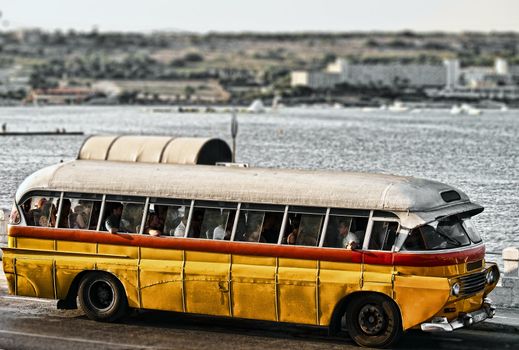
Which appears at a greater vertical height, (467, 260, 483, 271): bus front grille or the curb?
(467, 260, 483, 271): bus front grille

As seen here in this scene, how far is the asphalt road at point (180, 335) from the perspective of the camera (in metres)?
17.7

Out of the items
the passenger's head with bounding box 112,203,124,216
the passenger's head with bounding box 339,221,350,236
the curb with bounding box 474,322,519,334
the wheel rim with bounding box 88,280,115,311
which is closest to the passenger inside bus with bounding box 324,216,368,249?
the passenger's head with bounding box 339,221,350,236

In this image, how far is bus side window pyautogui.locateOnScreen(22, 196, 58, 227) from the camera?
65.2ft

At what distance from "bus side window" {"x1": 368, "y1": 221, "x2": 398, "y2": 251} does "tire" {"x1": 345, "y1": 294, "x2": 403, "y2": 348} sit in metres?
0.72

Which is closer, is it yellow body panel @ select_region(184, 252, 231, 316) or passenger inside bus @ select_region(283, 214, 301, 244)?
passenger inside bus @ select_region(283, 214, 301, 244)

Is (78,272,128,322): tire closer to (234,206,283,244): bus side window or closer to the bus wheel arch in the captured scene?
(234,206,283,244): bus side window

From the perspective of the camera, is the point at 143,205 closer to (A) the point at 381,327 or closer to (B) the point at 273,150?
(A) the point at 381,327

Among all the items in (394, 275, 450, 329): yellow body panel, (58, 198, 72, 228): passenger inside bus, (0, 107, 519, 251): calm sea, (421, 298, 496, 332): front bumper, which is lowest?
(0, 107, 519, 251): calm sea

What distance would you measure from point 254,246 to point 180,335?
5.89 ft

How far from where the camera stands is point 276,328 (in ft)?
63.3

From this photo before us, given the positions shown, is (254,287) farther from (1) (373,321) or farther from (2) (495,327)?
(2) (495,327)

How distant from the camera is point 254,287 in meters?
18.2

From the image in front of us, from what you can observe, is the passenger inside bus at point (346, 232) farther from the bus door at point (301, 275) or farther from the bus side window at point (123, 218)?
the bus side window at point (123, 218)

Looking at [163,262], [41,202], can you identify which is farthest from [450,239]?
[41,202]
